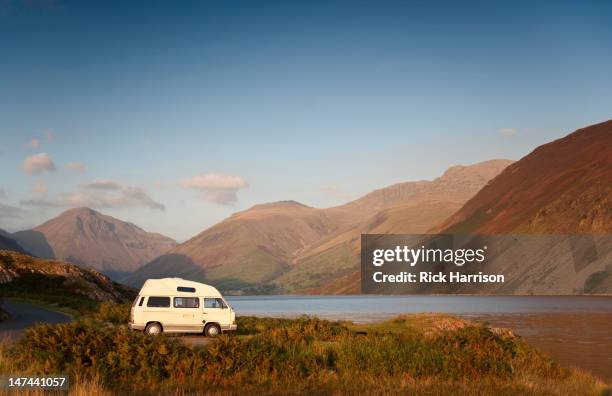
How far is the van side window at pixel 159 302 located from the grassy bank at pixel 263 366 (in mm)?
9735

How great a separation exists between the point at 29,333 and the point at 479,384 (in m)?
16.0

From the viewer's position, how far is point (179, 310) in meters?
33.4

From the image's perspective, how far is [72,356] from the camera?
2067cm

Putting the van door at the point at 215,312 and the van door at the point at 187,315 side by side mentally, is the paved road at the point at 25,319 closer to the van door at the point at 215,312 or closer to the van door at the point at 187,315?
the van door at the point at 187,315

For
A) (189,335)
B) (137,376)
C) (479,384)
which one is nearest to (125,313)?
(189,335)

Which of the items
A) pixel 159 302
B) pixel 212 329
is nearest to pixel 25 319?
pixel 159 302

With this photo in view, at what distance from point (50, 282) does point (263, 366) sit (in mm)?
60482

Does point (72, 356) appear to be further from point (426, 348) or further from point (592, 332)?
point (592, 332)

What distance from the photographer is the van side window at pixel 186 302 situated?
33.4 m

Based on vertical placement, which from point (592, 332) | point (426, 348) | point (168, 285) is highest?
point (168, 285)

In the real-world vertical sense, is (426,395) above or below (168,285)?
below

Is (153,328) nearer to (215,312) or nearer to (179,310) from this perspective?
(179,310)

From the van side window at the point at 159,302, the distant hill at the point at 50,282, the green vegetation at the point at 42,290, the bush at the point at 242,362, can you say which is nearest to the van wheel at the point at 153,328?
the van side window at the point at 159,302

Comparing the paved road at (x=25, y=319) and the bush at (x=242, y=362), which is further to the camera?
the paved road at (x=25, y=319)
